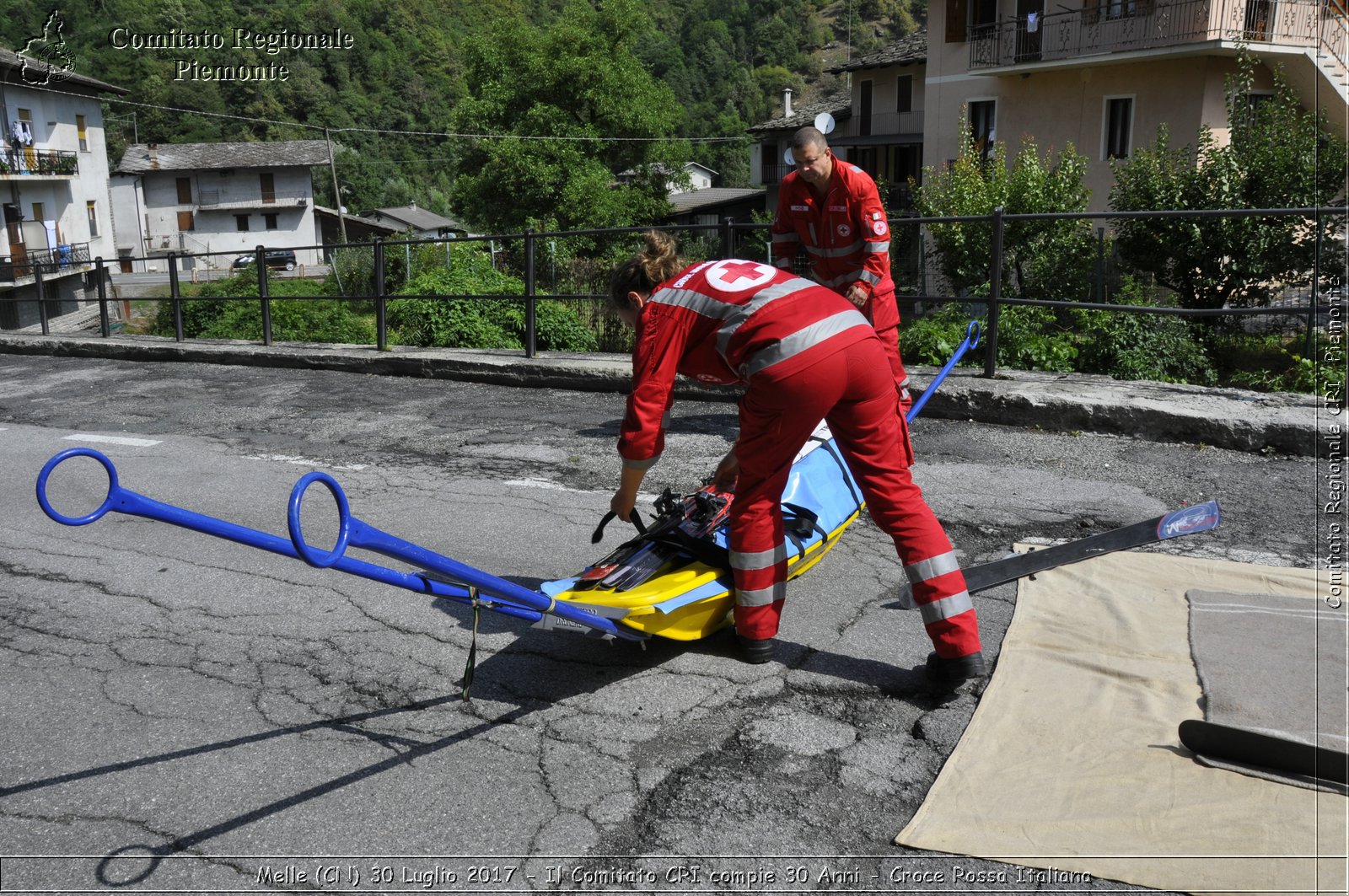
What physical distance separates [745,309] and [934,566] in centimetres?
105

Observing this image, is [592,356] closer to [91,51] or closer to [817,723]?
[817,723]

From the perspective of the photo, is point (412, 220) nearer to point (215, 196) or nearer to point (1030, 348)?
point (215, 196)

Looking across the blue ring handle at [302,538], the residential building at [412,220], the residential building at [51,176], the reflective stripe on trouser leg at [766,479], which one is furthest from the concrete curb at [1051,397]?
the residential building at [412,220]

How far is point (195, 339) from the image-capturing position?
518 inches

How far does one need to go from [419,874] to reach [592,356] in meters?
7.47

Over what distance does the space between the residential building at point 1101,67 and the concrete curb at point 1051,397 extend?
50.3 ft

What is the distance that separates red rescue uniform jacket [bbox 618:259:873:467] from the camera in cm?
334

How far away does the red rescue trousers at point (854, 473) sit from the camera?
334 centimetres

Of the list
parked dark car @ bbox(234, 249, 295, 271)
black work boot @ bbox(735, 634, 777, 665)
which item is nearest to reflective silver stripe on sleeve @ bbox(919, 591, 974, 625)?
black work boot @ bbox(735, 634, 777, 665)

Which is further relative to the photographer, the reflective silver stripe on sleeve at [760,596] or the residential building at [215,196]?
the residential building at [215,196]

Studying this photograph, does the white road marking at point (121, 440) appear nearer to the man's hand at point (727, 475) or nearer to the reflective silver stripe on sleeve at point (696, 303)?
the man's hand at point (727, 475)

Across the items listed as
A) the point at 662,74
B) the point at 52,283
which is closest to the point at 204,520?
the point at 52,283

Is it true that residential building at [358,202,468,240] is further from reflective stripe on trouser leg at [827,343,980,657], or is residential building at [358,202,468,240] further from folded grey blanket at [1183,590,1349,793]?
folded grey blanket at [1183,590,1349,793]

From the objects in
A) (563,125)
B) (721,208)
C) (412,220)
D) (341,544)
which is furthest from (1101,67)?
(412,220)
